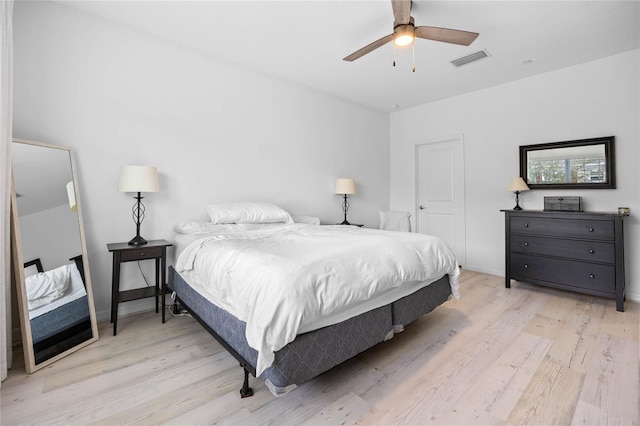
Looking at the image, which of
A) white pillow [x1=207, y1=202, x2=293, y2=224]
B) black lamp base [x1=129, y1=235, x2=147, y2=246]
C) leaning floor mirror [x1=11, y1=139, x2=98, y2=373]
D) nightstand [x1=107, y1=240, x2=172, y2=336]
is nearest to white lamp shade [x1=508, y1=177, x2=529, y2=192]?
white pillow [x1=207, y1=202, x2=293, y2=224]

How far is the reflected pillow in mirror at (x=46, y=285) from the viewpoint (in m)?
1.91

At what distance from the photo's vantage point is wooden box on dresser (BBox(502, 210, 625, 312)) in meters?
2.78

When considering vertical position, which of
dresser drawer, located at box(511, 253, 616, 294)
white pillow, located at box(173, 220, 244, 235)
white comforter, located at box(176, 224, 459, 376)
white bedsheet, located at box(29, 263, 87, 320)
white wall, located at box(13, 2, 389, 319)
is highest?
white wall, located at box(13, 2, 389, 319)

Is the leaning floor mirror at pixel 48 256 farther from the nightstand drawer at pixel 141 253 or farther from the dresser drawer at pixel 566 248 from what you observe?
the dresser drawer at pixel 566 248

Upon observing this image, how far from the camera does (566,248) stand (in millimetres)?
3055

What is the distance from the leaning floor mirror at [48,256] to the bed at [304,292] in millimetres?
694

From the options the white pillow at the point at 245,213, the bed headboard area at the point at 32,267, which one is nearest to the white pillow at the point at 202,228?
the white pillow at the point at 245,213

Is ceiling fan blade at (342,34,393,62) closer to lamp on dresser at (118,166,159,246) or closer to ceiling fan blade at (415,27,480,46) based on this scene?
ceiling fan blade at (415,27,480,46)

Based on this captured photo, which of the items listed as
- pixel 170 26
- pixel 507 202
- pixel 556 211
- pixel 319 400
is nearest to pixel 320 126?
pixel 170 26

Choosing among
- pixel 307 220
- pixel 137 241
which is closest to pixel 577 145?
pixel 307 220

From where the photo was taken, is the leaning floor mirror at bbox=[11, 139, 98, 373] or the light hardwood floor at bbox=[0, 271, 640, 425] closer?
A: the light hardwood floor at bbox=[0, 271, 640, 425]

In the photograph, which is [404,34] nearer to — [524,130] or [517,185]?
[517,185]

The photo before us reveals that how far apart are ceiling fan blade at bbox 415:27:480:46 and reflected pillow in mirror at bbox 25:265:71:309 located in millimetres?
3087

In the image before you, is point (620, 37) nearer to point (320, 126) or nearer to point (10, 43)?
point (320, 126)
